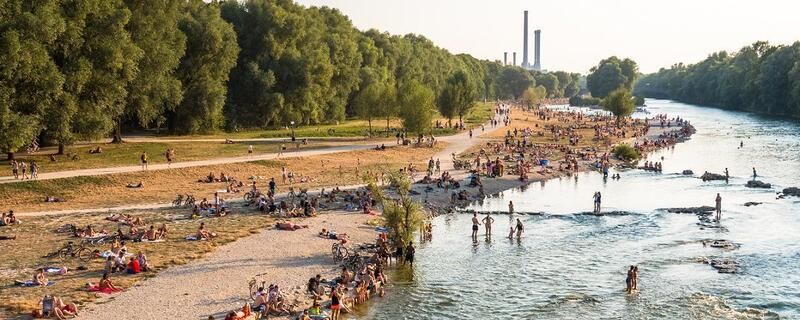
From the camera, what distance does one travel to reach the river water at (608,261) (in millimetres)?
27422

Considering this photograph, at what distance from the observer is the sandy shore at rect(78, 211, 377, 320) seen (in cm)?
2516

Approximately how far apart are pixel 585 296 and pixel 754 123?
118m

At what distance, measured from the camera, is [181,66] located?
250ft

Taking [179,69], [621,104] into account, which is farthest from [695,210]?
[621,104]

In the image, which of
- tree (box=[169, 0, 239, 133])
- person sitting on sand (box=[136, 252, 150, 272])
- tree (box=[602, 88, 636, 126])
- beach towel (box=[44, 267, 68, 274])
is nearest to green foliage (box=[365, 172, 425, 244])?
person sitting on sand (box=[136, 252, 150, 272])

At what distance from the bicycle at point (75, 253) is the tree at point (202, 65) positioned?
149 feet

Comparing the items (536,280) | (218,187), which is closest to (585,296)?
(536,280)

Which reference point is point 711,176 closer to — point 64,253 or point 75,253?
point 75,253

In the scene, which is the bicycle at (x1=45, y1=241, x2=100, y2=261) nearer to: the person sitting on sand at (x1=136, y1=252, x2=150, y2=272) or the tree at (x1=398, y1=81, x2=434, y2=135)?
the person sitting on sand at (x1=136, y1=252, x2=150, y2=272)

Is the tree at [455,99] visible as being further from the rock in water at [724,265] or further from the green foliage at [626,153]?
the rock in water at [724,265]

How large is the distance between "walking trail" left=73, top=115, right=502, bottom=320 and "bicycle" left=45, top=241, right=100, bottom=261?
411cm

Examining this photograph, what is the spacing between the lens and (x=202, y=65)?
7756cm

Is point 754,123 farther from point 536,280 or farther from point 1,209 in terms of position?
point 1,209

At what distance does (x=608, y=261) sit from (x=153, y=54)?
151ft
